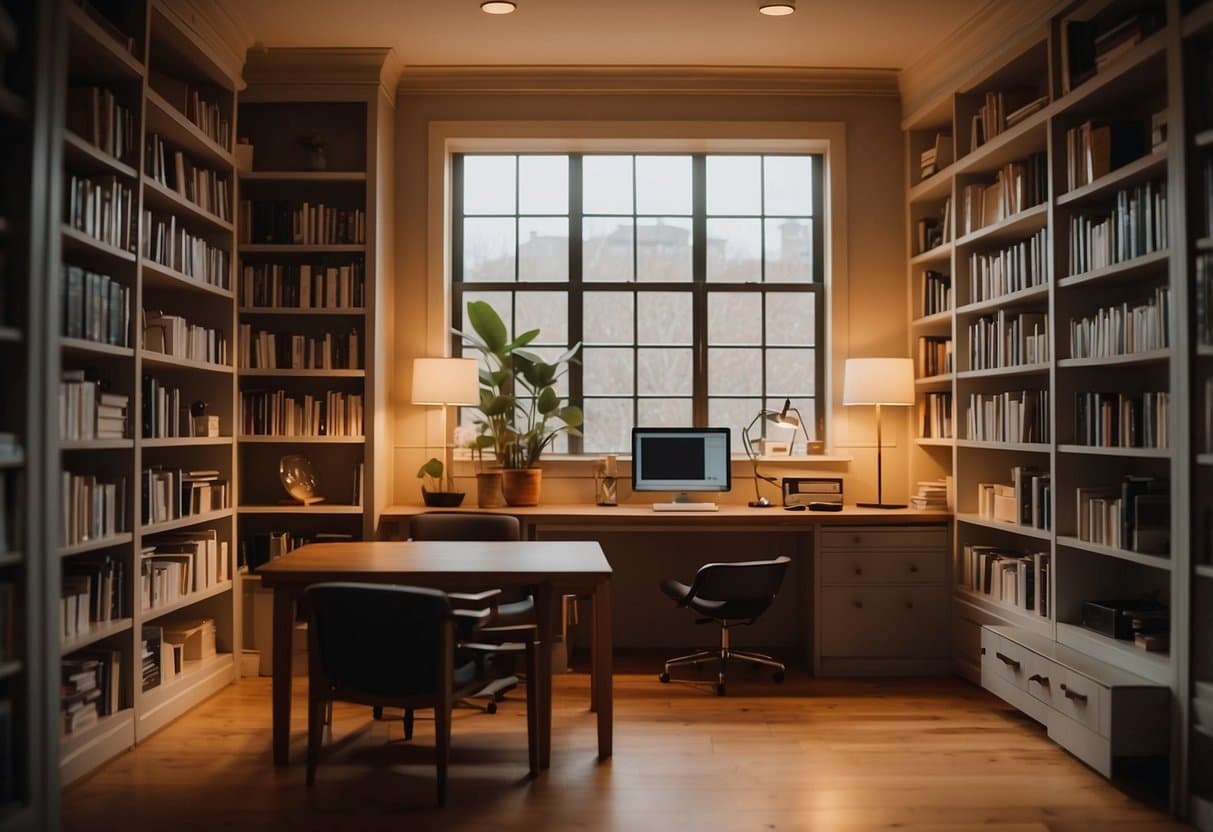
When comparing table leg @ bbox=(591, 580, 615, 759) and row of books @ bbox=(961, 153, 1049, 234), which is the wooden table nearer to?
table leg @ bbox=(591, 580, 615, 759)

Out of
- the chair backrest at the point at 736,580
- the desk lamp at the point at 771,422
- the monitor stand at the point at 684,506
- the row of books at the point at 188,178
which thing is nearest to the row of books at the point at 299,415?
the row of books at the point at 188,178

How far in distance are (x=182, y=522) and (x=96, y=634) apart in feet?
2.84

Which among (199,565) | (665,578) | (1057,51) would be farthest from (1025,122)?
(199,565)

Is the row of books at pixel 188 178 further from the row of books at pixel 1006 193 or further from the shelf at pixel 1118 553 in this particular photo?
the shelf at pixel 1118 553

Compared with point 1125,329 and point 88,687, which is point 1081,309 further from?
point 88,687

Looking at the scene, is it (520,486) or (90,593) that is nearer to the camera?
(90,593)

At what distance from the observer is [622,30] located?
5164mm

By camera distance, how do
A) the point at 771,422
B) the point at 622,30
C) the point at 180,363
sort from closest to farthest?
1. the point at 180,363
2. the point at 622,30
3. the point at 771,422

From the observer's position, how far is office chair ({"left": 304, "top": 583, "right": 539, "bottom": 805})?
10.8ft

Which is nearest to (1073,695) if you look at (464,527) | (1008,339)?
(1008,339)

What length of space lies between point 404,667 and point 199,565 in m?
1.87

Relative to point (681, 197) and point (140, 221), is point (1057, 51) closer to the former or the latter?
point (681, 197)

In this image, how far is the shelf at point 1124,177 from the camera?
141 inches

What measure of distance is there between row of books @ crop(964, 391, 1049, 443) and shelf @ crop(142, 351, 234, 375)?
380cm
